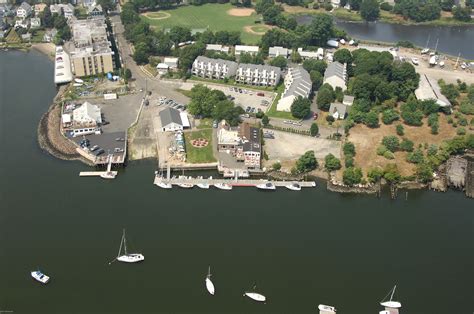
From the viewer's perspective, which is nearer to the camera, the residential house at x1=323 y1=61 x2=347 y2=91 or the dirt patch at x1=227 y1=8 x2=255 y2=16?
the residential house at x1=323 y1=61 x2=347 y2=91

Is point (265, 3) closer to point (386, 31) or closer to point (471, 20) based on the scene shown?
point (386, 31)

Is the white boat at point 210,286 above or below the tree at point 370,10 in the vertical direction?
below

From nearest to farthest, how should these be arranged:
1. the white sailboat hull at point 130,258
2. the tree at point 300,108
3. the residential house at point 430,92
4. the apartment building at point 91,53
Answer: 1. the white sailboat hull at point 130,258
2. the tree at point 300,108
3. the residential house at point 430,92
4. the apartment building at point 91,53

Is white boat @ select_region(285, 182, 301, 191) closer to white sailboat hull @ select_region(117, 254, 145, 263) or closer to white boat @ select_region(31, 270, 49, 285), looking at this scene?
white sailboat hull @ select_region(117, 254, 145, 263)

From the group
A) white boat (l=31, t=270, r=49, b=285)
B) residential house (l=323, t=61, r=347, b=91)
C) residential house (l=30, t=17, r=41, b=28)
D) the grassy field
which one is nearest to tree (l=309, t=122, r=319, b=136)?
residential house (l=323, t=61, r=347, b=91)

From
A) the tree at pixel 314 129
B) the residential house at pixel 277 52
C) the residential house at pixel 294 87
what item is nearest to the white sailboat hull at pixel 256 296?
the tree at pixel 314 129

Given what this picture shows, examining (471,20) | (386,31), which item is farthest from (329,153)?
(471,20)

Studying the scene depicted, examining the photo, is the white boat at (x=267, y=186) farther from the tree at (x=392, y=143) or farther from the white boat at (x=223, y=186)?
the tree at (x=392, y=143)
